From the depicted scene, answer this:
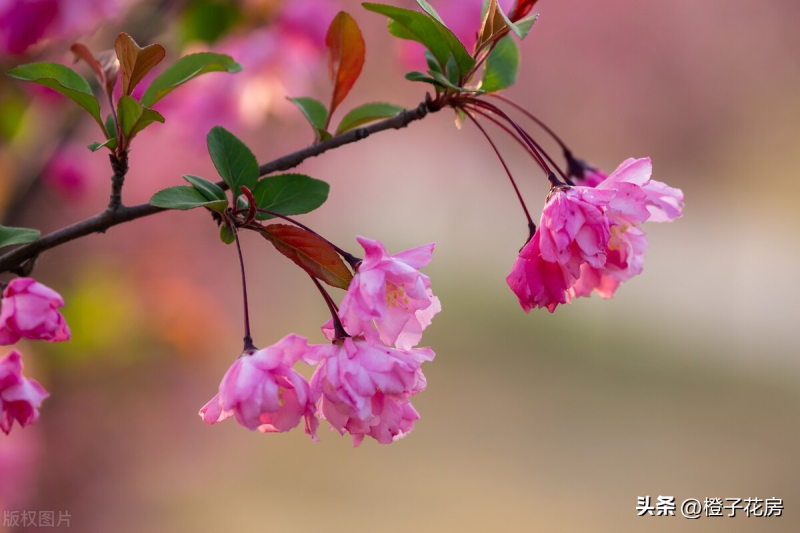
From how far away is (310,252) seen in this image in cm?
50

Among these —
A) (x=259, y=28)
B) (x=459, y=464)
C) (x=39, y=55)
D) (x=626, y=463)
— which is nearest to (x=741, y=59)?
(x=626, y=463)

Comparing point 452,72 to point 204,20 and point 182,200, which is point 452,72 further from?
point 204,20

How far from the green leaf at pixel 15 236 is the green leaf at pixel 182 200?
10cm

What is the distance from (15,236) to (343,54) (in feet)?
1.04

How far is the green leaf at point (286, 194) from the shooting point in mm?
548

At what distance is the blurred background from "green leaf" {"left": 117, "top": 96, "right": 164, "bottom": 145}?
0.54 meters

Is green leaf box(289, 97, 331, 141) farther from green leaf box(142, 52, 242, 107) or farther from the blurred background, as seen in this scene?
the blurred background

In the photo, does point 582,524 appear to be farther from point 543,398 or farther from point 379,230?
point 379,230

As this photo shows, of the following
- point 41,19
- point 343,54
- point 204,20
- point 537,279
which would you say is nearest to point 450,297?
point 204,20

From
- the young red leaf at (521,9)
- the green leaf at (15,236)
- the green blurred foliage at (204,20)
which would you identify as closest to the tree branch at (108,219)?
the green leaf at (15,236)

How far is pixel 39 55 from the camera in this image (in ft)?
3.49

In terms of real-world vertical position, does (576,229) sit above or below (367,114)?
below

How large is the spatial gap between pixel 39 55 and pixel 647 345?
17.4 feet

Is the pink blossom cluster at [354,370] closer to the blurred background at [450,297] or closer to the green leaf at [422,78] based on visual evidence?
the green leaf at [422,78]
